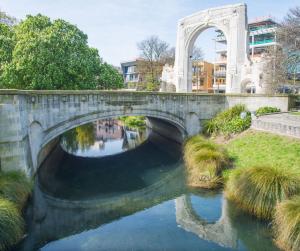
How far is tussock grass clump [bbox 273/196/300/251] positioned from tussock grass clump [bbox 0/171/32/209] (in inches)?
377

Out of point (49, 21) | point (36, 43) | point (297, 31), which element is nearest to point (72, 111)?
point (36, 43)

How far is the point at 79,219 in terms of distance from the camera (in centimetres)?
1262

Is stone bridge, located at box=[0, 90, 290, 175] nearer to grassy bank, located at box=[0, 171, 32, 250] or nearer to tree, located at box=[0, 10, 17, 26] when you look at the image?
grassy bank, located at box=[0, 171, 32, 250]

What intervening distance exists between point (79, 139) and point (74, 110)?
16.3 m

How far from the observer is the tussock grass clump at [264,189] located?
36.9 feet

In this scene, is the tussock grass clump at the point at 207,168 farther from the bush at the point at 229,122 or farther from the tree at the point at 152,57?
the tree at the point at 152,57

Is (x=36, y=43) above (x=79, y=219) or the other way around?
above

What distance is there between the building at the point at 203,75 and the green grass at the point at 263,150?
44.2 m

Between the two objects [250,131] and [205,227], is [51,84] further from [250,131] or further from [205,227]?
[205,227]

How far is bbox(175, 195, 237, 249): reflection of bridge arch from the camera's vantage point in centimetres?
1076

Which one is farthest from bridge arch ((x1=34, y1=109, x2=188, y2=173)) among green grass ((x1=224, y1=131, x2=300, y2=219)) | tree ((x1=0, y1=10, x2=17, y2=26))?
tree ((x1=0, y1=10, x2=17, y2=26))

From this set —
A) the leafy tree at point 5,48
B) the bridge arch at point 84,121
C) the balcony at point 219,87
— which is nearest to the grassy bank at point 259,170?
the bridge arch at point 84,121

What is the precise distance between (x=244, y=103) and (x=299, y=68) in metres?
9.12

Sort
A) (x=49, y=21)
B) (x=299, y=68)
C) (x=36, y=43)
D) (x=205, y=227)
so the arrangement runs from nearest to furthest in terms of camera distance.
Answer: (x=205, y=227) → (x=36, y=43) → (x=49, y=21) → (x=299, y=68)
